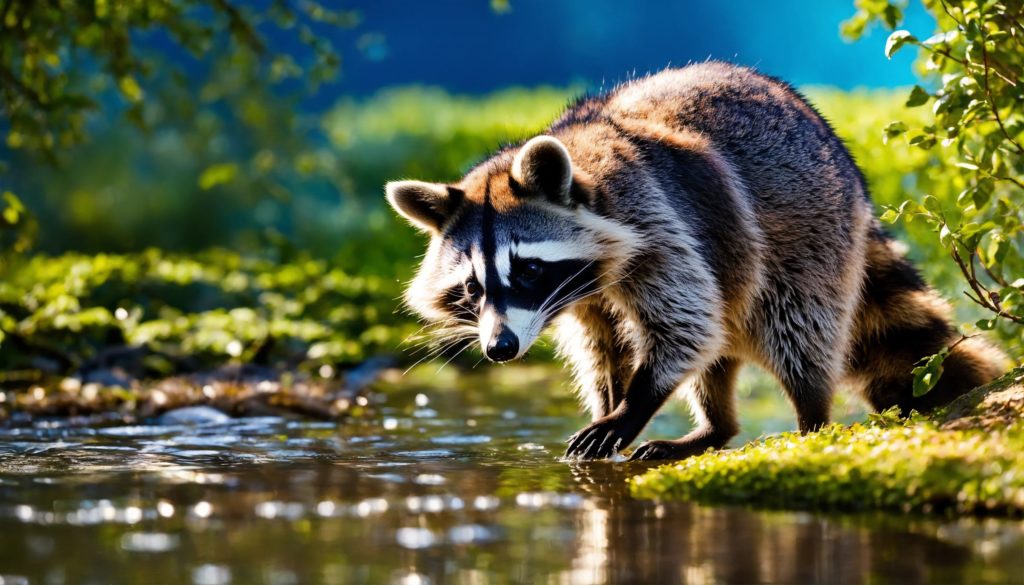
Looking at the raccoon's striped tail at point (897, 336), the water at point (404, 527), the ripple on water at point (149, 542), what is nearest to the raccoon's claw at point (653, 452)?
the water at point (404, 527)

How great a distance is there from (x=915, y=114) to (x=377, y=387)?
163 inches

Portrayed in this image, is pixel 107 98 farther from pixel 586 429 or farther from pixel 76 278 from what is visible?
pixel 586 429

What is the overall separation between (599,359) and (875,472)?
1.79 meters

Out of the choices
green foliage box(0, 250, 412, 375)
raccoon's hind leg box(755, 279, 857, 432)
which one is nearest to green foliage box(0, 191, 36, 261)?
green foliage box(0, 250, 412, 375)

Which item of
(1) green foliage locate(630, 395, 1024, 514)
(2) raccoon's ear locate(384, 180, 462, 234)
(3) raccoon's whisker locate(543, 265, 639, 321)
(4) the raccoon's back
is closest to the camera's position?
(1) green foliage locate(630, 395, 1024, 514)

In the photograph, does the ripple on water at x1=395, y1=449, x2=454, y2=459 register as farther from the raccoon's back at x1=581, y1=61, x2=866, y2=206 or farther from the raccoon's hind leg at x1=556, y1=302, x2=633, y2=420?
the raccoon's back at x1=581, y1=61, x2=866, y2=206

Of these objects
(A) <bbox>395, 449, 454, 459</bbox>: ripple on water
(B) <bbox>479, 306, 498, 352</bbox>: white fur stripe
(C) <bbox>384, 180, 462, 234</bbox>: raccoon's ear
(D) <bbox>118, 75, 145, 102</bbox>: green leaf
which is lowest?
(A) <bbox>395, 449, 454, 459</bbox>: ripple on water

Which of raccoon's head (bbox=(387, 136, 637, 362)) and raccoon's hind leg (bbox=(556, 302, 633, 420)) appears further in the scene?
raccoon's hind leg (bbox=(556, 302, 633, 420))

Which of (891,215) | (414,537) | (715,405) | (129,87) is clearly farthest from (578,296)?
(129,87)

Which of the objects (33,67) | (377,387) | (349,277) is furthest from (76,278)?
(349,277)

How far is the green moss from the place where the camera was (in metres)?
2.97

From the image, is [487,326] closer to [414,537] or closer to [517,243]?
[517,243]

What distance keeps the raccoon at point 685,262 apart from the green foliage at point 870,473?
88 cm

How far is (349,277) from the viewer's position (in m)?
9.09
